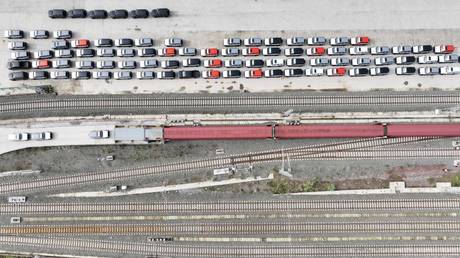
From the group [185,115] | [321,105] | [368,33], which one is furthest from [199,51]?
[368,33]

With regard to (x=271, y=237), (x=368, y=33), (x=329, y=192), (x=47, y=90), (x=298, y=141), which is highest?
(x=368, y=33)

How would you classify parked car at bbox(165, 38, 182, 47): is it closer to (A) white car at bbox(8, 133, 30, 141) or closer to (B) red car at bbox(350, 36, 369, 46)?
(A) white car at bbox(8, 133, 30, 141)

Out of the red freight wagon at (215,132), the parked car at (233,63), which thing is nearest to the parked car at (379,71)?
the red freight wagon at (215,132)

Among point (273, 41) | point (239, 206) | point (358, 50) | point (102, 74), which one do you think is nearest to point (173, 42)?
point (102, 74)

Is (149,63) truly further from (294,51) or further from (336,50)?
(336,50)

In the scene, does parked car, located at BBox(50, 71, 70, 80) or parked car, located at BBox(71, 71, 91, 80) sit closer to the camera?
parked car, located at BBox(50, 71, 70, 80)

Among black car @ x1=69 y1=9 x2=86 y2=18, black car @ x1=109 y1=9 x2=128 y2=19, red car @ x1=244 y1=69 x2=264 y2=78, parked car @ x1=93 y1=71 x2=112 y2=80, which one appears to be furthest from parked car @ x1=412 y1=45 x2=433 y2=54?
black car @ x1=69 y1=9 x2=86 y2=18

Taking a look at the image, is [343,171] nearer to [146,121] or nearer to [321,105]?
[321,105]
